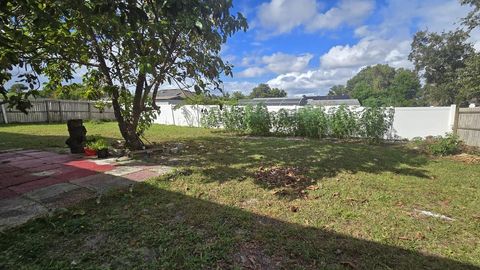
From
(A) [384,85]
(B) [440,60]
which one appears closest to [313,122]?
(B) [440,60]

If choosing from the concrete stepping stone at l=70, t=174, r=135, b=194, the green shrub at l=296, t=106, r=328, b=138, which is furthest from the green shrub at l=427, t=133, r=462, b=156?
the concrete stepping stone at l=70, t=174, r=135, b=194

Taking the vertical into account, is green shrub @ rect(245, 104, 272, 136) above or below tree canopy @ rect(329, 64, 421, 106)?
below

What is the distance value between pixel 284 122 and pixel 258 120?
1013 mm

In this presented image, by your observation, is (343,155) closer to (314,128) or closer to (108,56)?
(314,128)

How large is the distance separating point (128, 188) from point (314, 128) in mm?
7269

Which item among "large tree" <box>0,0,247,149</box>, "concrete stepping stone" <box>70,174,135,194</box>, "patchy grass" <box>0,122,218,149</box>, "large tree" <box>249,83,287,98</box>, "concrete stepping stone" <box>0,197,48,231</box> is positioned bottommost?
"concrete stepping stone" <box>0,197,48,231</box>

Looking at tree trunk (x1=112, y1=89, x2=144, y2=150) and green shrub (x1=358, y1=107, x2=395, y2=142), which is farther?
green shrub (x1=358, y1=107, x2=395, y2=142)

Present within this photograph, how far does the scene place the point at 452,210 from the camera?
123 inches

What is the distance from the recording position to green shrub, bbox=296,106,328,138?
9.41 meters

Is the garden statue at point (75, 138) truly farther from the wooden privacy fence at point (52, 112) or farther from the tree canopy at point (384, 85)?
the tree canopy at point (384, 85)

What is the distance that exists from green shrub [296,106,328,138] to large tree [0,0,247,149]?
4.95m

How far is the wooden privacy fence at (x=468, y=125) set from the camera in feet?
21.9

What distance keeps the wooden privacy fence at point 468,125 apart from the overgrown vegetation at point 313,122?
1.80 meters

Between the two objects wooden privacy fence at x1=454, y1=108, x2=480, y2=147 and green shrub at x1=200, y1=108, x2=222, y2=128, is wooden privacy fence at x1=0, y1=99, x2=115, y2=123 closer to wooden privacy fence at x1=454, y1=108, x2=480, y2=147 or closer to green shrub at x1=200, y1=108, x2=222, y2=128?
green shrub at x1=200, y1=108, x2=222, y2=128
